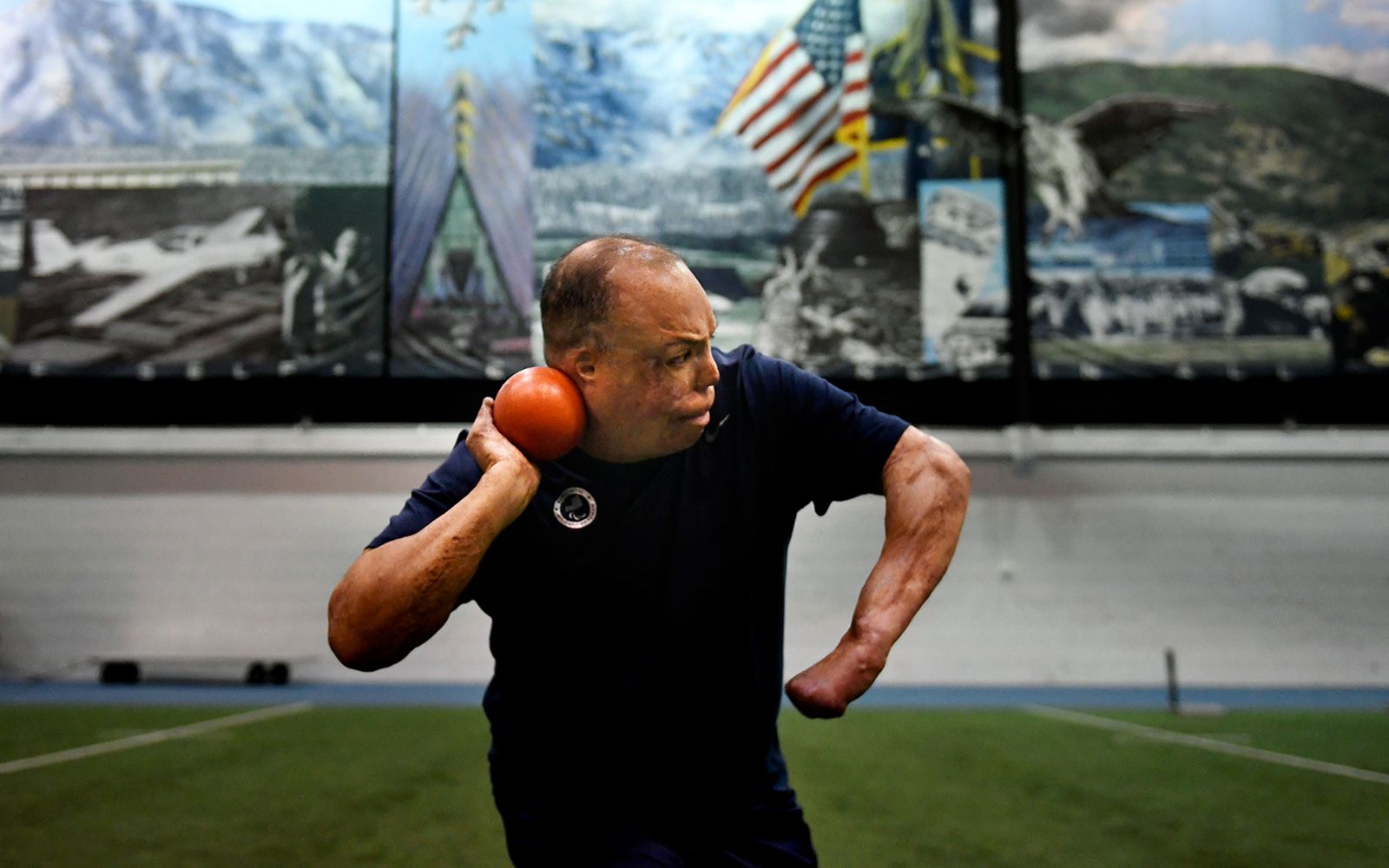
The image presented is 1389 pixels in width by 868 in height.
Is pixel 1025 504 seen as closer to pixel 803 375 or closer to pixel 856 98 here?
pixel 856 98

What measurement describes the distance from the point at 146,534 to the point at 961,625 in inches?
343

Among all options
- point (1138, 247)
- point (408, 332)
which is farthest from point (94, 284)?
point (1138, 247)

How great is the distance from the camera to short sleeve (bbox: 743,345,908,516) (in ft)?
6.84

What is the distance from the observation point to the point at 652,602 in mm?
2031

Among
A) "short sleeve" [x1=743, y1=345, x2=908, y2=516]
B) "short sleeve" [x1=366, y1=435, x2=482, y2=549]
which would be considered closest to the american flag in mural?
"short sleeve" [x1=743, y1=345, x2=908, y2=516]

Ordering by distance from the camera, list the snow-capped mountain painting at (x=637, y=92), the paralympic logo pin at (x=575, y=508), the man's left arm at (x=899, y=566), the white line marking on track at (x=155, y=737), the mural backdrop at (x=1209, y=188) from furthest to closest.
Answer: the snow-capped mountain painting at (x=637, y=92) → the mural backdrop at (x=1209, y=188) → the white line marking on track at (x=155, y=737) → the paralympic logo pin at (x=575, y=508) → the man's left arm at (x=899, y=566)

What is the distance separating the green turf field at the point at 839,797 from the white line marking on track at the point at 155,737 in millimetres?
150

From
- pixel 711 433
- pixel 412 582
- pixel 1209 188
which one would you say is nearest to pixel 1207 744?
pixel 1209 188

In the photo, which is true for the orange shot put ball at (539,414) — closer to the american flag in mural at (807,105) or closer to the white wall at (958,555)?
the white wall at (958,555)

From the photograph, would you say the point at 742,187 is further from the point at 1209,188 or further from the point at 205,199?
the point at 205,199

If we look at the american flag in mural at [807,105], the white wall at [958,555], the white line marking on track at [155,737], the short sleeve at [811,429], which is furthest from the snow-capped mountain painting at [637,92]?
the short sleeve at [811,429]

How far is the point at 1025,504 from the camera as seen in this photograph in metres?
11.5

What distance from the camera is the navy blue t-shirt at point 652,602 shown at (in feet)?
6.58

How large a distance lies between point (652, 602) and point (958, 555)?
377 inches
